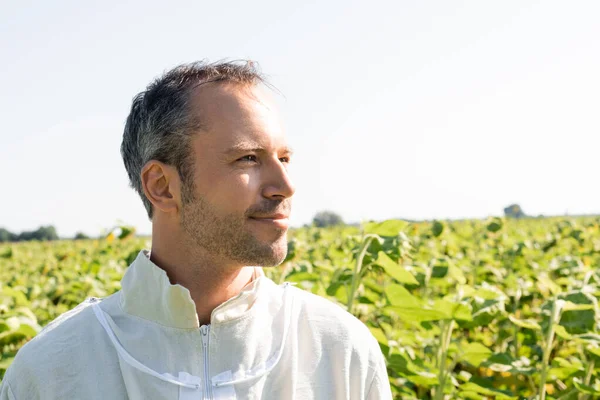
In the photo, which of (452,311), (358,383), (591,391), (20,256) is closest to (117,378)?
(358,383)

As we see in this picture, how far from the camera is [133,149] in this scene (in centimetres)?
193

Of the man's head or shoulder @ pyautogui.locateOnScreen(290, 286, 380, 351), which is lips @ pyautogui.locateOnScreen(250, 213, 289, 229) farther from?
shoulder @ pyautogui.locateOnScreen(290, 286, 380, 351)

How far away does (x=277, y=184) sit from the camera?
5.47 ft

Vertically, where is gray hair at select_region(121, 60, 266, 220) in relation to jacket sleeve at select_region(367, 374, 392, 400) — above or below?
above

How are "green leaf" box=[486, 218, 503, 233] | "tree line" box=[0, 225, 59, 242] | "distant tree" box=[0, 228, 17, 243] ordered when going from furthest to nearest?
"distant tree" box=[0, 228, 17, 243], "tree line" box=[0, 225, 59, 242], "green leaf" box=[486, 218, 503, 233]

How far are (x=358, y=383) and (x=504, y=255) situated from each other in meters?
4.23

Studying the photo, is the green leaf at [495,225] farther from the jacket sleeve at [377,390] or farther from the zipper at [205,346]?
the zipper at [205,346]

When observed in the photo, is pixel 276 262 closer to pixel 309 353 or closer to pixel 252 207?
pixel 252 207

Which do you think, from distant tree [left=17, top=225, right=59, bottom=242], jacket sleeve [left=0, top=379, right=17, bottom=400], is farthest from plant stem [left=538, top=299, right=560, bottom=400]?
distant tree [left=17, top=225, right=59, bottom=242]

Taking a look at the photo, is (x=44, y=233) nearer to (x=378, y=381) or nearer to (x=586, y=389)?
(x=586, y=389)

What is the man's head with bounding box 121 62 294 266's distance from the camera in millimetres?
1644

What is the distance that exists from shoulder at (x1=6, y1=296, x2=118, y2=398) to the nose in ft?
1.60

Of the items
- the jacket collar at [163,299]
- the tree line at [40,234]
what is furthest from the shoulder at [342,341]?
the tree line at [40,234]

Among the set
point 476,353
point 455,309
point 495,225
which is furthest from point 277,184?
point 495,225
